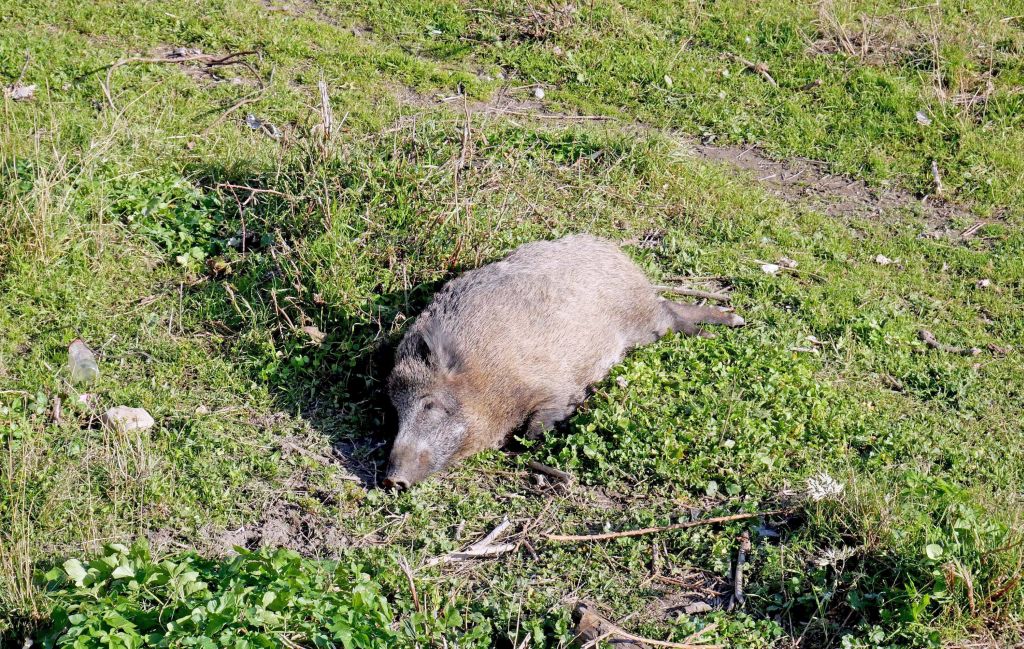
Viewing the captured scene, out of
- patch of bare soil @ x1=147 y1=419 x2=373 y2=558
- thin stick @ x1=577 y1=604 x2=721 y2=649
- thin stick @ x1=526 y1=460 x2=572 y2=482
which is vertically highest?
thin stick @ x1=577 y1=604 x2=721 y2=649

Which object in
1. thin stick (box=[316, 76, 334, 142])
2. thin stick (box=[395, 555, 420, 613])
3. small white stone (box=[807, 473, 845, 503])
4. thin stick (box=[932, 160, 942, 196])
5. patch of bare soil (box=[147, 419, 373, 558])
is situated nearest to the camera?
thin stick (box=[395, 555, 420, 613])

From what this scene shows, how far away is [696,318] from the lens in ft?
Answer: 20.5

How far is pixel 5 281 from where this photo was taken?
5.61m

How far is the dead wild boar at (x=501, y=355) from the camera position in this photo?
521 cm

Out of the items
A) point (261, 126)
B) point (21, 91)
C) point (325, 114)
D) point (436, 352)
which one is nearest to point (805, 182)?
point (325, 114)

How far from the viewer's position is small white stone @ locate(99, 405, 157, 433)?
499cm

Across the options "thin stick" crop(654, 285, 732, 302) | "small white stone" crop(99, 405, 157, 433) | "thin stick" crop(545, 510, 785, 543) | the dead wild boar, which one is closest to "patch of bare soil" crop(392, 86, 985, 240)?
"thin stick" crop(654, 285, 732, 302)

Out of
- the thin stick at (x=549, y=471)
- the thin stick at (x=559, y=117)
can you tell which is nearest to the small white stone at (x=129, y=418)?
the thin stick at (x=549, y=471)

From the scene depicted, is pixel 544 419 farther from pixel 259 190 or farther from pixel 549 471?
pixel 259 190

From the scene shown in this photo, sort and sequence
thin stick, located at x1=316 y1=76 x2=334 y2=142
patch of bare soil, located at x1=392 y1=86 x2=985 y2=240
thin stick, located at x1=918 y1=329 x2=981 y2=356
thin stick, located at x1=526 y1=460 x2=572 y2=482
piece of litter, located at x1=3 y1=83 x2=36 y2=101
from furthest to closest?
1. patch of bare soil, located at x1=392 y1=86 x2=985 y2=240
2. piece of litter, located at x1=3 y1=83 x2=36 y2=101
3. thin stick, located at x1=918 y1=329 x2=981 y2=356
4. thin stick, located at x1=316 y1=76 x2=334 y2=142
5. thin stick, located at x1=526 y1=460 x2=572 y2=482

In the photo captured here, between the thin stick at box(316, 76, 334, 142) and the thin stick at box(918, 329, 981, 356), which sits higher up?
→ the thin stick at box(316, 76, 334, 142)

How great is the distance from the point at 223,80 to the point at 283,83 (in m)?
0.48

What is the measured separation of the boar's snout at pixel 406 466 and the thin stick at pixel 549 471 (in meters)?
0.56

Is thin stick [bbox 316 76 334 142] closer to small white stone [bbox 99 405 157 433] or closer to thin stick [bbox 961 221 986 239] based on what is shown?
small white stone [bbox 99 405 157 433]
